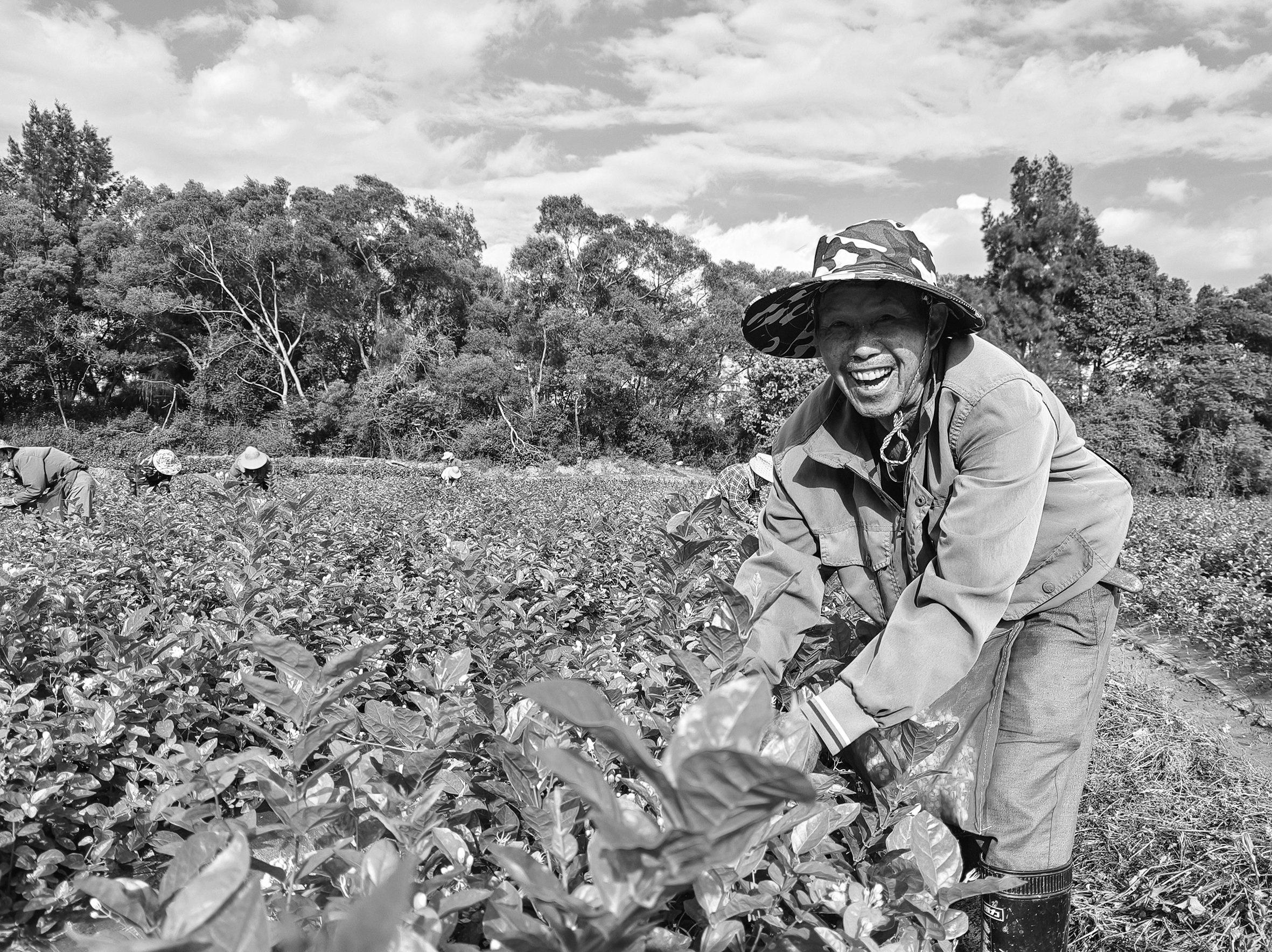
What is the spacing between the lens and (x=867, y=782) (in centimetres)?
180

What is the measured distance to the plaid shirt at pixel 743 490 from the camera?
13.6ft

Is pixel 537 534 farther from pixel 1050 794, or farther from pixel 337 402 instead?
pixel 337 402

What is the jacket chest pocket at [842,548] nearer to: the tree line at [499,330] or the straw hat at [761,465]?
the straw hat at [761,465]

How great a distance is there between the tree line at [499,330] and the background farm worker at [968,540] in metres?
24.0

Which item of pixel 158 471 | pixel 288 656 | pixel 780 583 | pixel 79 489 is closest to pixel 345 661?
pixel 288 656

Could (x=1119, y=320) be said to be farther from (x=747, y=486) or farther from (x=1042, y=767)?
(x=1042, y=767)

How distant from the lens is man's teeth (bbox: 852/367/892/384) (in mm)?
1822

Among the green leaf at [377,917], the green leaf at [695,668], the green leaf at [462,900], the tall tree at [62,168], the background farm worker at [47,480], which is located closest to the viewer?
the green leaf at [377,917]

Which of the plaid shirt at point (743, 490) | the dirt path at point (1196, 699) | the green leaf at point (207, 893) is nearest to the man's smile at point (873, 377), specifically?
the green leaf at point (207, 893)

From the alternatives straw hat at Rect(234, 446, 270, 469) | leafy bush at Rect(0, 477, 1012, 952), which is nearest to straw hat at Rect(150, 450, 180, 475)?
straw hat at Rect(234, 446, 270, 469)

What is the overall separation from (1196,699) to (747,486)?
3.24m

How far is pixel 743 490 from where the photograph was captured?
4387 mm

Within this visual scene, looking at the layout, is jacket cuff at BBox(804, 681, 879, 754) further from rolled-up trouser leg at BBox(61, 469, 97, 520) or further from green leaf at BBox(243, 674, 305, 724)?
rolled-up trouser leg at BBox(61, 469, 97, 520)

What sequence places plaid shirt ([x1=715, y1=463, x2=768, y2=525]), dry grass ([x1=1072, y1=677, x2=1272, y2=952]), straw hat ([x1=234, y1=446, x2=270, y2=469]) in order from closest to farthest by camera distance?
1. dry grass ([x1=1072, y1=677, x2=1272, y2=952])
2. plaid shirt ([x1=715, y1=463, x2=768, y2=525])
3. straw hat ([x1=234, y1=446, x2=270, y2=469])
